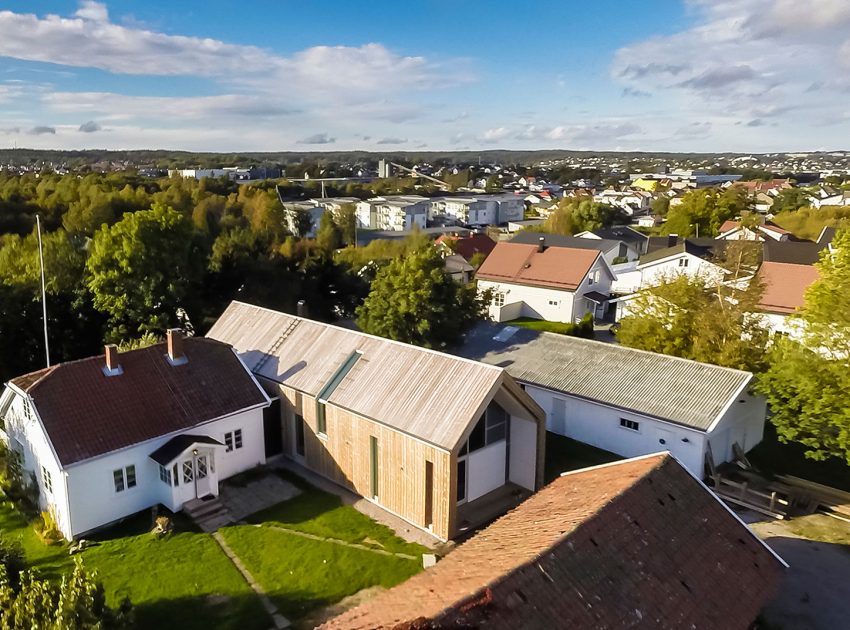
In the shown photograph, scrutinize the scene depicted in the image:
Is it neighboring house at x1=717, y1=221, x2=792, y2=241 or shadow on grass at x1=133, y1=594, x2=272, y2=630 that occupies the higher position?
neighboring house at x1=717, y1=221, x2=792, y2=241

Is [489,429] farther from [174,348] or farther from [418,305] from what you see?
[174,348]

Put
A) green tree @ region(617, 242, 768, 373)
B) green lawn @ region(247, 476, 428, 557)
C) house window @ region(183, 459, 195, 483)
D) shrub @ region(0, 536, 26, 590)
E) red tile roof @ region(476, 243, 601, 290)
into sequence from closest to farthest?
shrub @ region(0, 536, 26, 590) → green lawn @ region(247, 476, 428, 557) → house window @ region(183, 459, 195, 483) → green tree @ region(617, 242, 768, 373) → red tile roof @ region(476, 243, 601, 290)

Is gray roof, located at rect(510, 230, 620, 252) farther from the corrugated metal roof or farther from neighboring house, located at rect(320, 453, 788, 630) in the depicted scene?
neighboring house, located at rect(320, 453, 788, 630)

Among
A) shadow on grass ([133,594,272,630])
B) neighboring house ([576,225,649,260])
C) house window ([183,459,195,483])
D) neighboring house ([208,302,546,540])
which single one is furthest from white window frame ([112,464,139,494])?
neighboring house ([576,225,649,260])

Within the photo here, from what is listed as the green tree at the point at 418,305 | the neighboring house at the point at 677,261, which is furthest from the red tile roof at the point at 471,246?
the green tree at the point at 418,305

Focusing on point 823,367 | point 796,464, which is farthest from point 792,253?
→ point 823,367

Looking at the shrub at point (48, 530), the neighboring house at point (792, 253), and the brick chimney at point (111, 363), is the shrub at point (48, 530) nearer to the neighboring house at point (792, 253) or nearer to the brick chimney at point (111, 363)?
the brick chimney at point (111, 363)

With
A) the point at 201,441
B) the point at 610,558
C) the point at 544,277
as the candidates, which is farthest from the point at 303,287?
the point at 610,558
